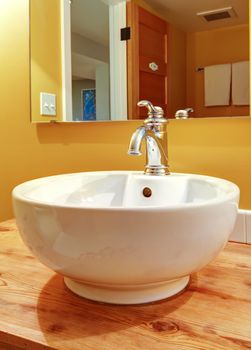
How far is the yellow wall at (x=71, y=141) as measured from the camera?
3.27 ft

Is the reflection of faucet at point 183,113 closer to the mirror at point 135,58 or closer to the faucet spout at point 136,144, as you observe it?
the mirror at point 135,58

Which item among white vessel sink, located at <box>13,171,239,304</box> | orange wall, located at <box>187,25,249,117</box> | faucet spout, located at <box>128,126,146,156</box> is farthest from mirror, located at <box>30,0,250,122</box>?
white vessel sink, located at <box>13,171,239,304</box>

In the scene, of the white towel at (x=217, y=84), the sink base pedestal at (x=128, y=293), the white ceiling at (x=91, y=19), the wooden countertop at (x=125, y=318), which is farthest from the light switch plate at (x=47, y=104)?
the sink base pedestal at (x=128, y=293)

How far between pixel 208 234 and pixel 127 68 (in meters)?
0.75

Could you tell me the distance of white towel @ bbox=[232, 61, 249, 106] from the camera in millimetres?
981

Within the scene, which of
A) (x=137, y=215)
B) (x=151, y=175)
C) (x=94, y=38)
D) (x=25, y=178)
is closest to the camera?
(x=137, y=215)

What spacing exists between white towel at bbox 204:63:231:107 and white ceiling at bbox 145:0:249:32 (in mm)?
122

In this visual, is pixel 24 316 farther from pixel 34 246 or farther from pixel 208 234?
pixel 208 234

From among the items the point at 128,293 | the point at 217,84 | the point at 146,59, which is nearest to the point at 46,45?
the point at 146,59

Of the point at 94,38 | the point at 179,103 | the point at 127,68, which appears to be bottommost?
the point at 179,103

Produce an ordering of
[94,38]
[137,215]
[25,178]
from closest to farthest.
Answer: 1. [137,215]
2. [94,38]
3. [25,178]

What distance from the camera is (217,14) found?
1006 millimetres

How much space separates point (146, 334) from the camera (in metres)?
0.52

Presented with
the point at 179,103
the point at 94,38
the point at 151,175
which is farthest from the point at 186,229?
the point at 94,38
